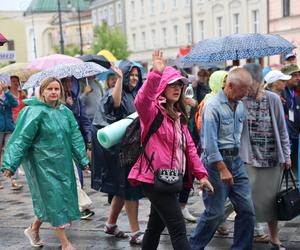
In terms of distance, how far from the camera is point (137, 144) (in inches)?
192

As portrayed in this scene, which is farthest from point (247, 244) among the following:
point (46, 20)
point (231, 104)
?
point (46, 20)

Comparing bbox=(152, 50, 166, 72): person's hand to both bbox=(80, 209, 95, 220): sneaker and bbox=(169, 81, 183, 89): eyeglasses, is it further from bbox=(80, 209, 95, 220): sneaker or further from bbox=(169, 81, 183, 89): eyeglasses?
bbox=(80, 209, 95, 220): sneaker

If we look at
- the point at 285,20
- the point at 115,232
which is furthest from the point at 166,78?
the point at 285,20

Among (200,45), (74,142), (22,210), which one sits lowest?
(22,210)

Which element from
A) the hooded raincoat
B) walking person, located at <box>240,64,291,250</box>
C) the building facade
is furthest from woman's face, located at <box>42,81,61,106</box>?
the building facade

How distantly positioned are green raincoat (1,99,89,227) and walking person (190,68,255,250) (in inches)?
53.0

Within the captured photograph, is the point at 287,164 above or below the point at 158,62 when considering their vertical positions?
below

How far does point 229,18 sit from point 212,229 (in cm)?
4491

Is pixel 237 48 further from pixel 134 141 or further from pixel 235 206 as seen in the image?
pixel 134 141

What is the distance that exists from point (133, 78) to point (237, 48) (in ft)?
7.12

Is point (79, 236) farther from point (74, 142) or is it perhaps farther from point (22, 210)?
point (22, 210)

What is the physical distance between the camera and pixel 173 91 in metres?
4.79

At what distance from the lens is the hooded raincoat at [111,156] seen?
6.14 metres

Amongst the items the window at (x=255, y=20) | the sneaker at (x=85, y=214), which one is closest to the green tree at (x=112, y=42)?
the window at (x=255, y=20)
